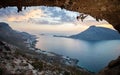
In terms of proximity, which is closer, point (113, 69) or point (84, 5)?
point (84, 5)

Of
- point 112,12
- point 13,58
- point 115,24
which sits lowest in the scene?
point 13,58

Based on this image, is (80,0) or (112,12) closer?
(80,0)

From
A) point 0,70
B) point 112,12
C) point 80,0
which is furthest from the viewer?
point 0,70

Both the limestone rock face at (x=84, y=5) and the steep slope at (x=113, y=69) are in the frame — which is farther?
the steep slope at (x=113, y=69)

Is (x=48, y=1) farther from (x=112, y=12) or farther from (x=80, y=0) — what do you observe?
(x=112, y=12)

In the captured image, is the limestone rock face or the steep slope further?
the steep slope

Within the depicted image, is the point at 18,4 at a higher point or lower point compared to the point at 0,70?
higher

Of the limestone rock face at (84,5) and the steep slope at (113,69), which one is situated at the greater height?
the limestone rock face at (84,5)

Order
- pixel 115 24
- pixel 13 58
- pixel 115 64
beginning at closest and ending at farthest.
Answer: pixel 115 24
pixel 115 64
pixel 13 58

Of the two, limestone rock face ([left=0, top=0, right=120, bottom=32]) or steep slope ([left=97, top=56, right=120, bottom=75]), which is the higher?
limestone rock face ([left=0, top=0, right=120, bottom=32])

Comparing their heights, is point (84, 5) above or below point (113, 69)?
above

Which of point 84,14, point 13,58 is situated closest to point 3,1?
point 84,14
